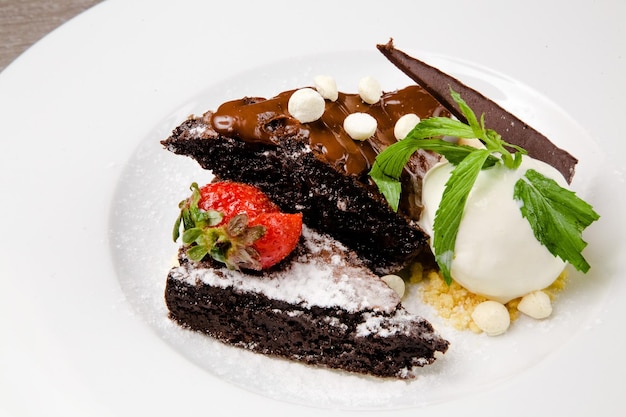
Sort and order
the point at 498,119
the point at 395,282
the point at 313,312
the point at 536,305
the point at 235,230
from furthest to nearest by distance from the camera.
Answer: the point at 498,119 < the point at 395,282 < the point at 536,305 < the point at 313,312 < the point at 235,230

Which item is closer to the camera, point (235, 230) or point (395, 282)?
point (235, 230)

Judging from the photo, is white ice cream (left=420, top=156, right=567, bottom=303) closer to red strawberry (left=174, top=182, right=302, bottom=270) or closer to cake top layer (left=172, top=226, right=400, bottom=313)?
cake top layer (left=172, top=226, right=400, bottom=313)

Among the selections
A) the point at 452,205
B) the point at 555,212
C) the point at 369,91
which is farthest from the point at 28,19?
the point at 555,212

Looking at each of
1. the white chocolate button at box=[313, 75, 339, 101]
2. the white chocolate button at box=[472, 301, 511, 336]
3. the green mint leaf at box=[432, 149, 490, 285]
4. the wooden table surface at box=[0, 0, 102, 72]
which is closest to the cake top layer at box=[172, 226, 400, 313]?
the green mint leaf at box=[432, 149, 490, 285]

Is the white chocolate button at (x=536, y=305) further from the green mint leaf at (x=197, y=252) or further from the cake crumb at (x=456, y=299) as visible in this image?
the green mint leaf at (x=197, y=252)

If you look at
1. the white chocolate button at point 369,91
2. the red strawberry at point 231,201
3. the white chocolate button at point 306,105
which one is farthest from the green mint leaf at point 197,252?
the white chocolate button at point 369,91

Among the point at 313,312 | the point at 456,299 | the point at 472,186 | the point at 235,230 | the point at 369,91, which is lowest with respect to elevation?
the point at 456,299

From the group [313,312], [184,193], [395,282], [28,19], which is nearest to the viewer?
[313,312]

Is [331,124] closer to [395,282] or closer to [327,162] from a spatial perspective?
[327,162]
